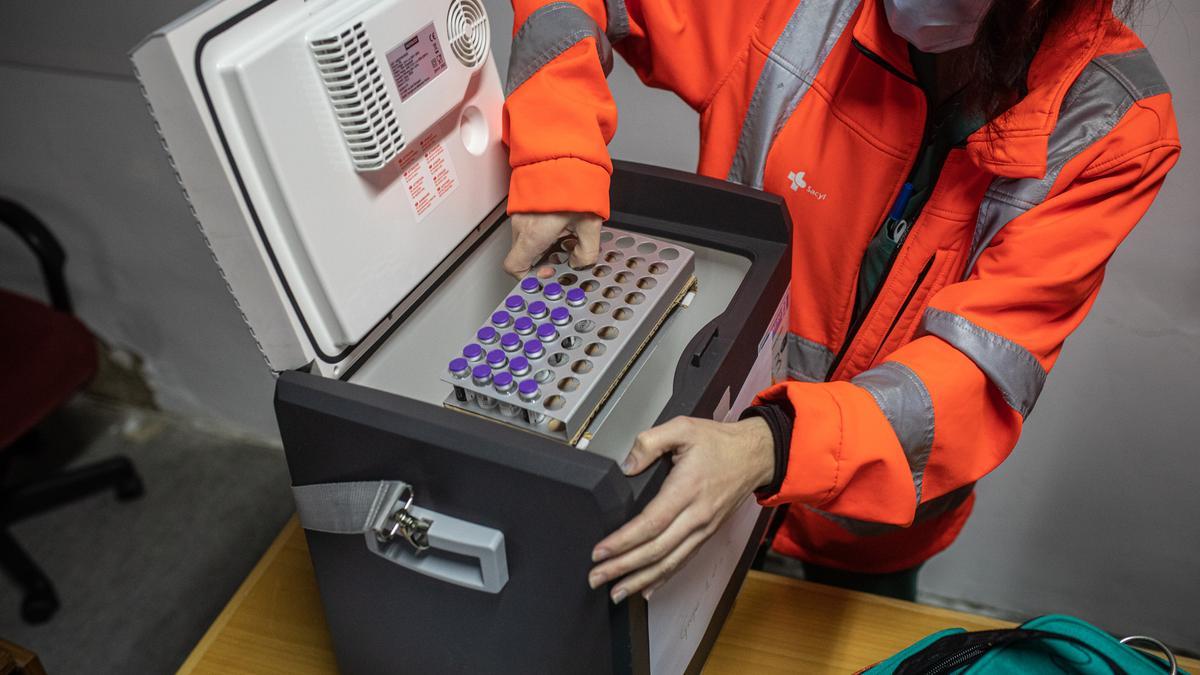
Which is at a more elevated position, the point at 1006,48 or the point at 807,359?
the point at 1006,48

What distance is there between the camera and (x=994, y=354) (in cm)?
76

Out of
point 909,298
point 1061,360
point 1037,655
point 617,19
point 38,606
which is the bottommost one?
point 38,606

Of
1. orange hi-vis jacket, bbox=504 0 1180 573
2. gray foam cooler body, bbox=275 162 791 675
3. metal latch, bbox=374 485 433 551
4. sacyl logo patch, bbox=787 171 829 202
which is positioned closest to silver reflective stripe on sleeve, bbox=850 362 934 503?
orange hi-vis jacket, bbox=504 0 1180 573

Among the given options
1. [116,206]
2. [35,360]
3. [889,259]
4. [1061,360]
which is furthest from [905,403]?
[116,206]

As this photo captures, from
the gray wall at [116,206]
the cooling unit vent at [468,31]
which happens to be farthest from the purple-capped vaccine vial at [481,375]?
the gray wall at [116,206]

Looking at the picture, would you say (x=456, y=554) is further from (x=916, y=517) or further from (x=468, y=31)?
(x=916, y=517)

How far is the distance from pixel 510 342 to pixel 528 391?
64 mm

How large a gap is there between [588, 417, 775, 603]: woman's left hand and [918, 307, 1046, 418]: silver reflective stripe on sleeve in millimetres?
176

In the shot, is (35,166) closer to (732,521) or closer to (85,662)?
(85,662)

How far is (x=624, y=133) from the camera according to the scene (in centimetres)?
141

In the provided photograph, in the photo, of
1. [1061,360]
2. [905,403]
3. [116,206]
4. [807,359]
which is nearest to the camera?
[905,403]

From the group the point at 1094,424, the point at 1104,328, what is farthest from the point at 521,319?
the point at 1094,424

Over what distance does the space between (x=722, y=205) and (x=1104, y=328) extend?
2.46 ft

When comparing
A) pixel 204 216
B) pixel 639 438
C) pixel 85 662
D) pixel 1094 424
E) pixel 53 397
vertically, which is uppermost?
pixel 204 216
